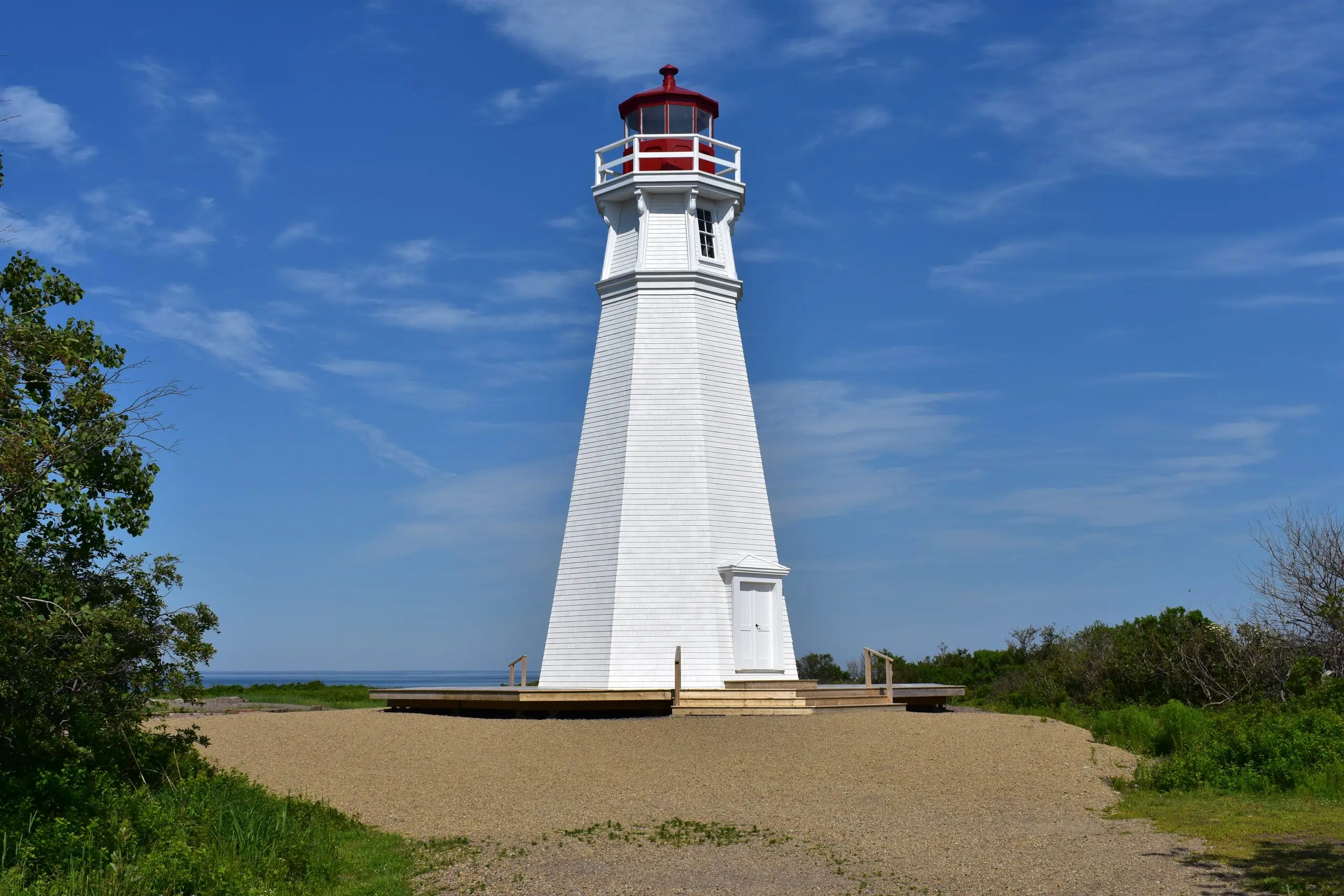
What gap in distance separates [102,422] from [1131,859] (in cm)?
972

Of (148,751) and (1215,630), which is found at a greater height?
(1215,630)

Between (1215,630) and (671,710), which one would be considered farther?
(1215,630)

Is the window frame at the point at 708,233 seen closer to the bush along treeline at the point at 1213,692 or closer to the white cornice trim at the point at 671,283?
the white cornice trim at the point at 671,283

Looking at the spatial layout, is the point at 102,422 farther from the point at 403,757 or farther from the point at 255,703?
the point at 255,703

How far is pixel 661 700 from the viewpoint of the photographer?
20.6 metres

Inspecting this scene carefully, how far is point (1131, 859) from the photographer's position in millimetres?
9172

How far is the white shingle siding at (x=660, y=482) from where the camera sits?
22141 millimetres

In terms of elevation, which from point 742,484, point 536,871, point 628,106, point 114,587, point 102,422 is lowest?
point 536,871

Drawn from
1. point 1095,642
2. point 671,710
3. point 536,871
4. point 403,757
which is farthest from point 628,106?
point 536,871

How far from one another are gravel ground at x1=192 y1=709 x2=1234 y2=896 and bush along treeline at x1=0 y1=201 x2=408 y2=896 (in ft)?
5.28

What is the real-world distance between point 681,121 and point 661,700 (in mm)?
13382

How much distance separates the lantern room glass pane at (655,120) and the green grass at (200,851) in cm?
1828

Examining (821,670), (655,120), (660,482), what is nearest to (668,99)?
(655,120)

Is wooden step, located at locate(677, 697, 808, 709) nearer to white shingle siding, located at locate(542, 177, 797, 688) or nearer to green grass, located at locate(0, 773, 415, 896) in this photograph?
white shingle siding, located at locate(542, 177, 797, 688)
